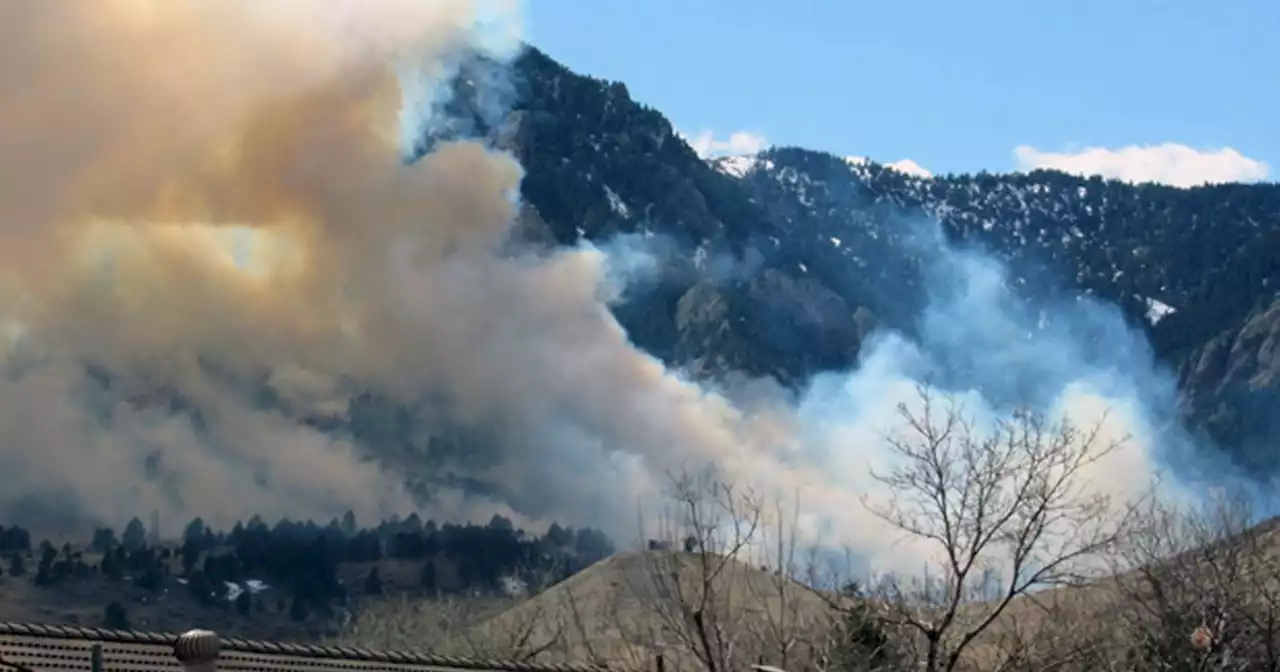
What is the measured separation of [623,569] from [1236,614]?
234 feet

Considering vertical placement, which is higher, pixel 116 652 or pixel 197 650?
pixel 116 652

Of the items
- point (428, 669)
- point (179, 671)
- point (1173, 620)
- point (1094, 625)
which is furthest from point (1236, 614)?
point (179, 671)

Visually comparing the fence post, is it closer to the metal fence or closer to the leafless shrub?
the metal fence

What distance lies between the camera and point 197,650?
43.4 ft

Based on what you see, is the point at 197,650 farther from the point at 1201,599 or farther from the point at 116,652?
the point at 1201,599

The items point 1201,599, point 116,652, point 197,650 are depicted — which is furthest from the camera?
point 1201,599

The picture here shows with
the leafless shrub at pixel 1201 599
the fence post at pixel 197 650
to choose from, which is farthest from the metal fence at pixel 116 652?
the leafless shrub at pixel 1201 599

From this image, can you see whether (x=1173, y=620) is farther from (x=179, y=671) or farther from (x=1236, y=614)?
(x=179, y=671)

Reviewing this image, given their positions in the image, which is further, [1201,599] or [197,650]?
[1201,599]

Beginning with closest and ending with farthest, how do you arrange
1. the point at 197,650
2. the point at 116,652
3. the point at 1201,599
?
the point at 197,650, the point at 116,652, the point at 1201,599

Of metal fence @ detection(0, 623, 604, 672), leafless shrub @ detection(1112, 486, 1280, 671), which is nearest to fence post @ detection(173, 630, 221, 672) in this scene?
metal fence @ detection(0, 623, 604, 672)

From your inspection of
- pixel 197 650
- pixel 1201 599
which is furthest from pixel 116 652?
pixel 1201 599

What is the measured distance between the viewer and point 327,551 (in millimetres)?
164625

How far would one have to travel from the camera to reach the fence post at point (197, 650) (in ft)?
43.4
